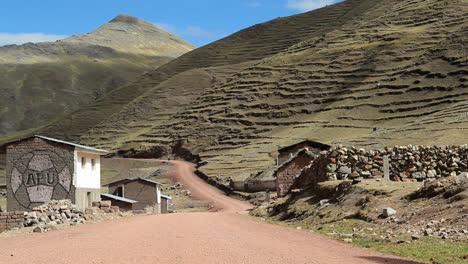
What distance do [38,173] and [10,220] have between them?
8.41 m

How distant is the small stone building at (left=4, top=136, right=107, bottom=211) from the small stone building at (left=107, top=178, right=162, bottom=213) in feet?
58.2

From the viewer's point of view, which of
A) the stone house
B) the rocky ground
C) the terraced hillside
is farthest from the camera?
the terraced hillside

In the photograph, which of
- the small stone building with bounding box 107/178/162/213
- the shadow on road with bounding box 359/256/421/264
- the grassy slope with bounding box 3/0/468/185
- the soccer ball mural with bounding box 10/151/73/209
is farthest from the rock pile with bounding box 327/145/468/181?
the grassy slope with bounding box 3/0/468/185

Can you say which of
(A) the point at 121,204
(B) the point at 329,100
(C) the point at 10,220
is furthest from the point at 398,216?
(B) the point at 329,100

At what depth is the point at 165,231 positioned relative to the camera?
23.7 m

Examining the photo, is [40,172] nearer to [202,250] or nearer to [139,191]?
[139,191]

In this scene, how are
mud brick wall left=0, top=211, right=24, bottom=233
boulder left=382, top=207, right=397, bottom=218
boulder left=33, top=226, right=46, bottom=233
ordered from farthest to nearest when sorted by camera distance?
mud brick wall left=0, top=211, right=24, bottom=233 → boulder left=33, top=226, right=46, bottom=233 → boulder left=382, top=207, right=397, bottom=218

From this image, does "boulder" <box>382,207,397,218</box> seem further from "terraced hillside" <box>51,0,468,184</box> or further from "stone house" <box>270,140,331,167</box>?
"terraced hillside" <box>51,0,468,184</box>

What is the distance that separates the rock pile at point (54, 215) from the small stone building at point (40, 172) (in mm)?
5468

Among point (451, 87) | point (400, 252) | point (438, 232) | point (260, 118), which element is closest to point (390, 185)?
point (438, 232)

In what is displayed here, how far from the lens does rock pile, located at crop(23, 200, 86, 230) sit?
33969 mm

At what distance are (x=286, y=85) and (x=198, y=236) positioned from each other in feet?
363

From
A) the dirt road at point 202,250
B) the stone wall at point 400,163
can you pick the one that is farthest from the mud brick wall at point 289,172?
the dirt road at point 202,250

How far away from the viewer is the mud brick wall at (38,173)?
43.3 m
